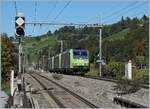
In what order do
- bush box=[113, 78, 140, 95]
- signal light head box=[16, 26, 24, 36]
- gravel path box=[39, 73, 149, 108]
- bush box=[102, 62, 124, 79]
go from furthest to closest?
bush box=[102, 62, 124, 79] → bush box=[113, 78, 140, 95] → gravel path box=[39, 73, 149, 108] → signal light head box=[16, 26, 24, 36]

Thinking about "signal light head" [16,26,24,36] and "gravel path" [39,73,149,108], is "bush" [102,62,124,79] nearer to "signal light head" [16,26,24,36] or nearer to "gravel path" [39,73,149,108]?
"gravel path" [39,73,149,108]

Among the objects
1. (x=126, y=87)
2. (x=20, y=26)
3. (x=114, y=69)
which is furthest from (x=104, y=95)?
(x=114, y=69)

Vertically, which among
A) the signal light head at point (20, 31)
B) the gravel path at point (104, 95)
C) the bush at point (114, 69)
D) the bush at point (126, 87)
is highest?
the signal light head at point (20, 31)

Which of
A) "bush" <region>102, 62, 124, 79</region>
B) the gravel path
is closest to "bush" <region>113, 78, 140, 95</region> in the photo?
the gravel path

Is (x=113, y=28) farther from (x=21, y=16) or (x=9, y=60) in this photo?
(x=21, y=16)

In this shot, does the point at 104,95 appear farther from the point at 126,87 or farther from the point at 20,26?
the point at 20,26

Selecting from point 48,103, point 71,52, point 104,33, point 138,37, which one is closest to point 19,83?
point 48,103

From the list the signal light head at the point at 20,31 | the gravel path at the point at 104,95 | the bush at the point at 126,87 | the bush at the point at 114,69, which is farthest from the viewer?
the bush at the point at 114,69

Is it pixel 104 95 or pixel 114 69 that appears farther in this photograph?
pixel 114 69

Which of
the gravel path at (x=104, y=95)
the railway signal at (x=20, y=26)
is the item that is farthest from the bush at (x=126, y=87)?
the railway signal at (x=20, y=26)

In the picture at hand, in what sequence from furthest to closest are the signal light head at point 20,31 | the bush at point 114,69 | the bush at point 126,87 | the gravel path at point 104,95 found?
the bush at point 114,69
the bush at point 126,87
the gravel path at point 104,95
the signal light head at point 20,31

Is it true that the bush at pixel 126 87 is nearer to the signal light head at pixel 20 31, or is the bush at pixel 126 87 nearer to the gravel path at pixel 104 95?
the gravel path at pixel 104 95

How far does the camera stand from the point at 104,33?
159 metres

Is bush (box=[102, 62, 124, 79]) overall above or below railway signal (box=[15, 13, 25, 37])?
below
